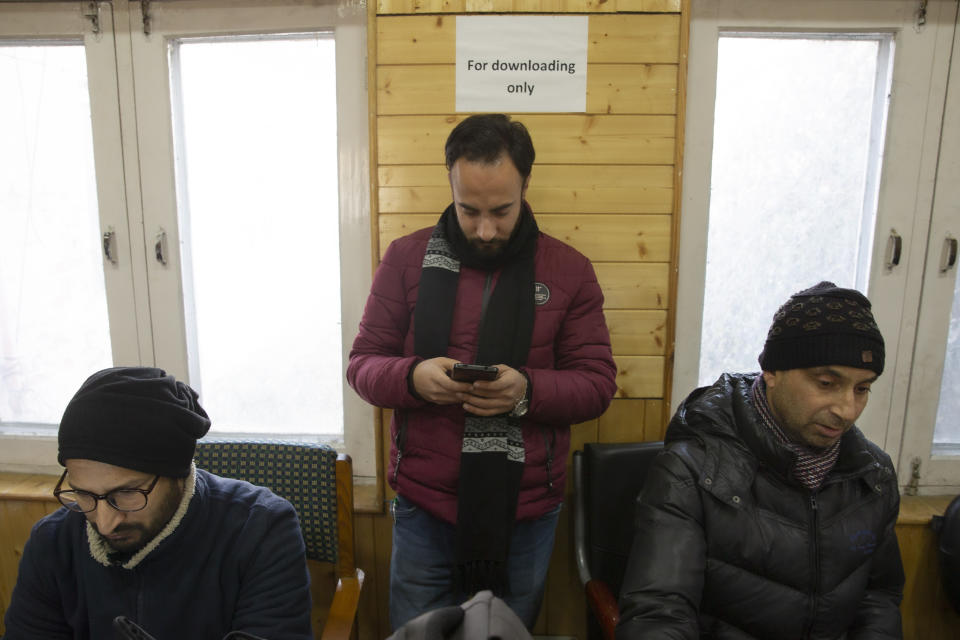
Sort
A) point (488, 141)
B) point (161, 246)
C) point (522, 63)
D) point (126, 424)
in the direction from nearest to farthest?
point (126, 424), point (488, 141), point (522, 63), point (161, 246)

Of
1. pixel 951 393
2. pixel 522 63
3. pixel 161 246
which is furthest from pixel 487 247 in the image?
pixel 951 393

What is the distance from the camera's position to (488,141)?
Answer: 129cm

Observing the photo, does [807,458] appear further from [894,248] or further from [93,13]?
[93,13]

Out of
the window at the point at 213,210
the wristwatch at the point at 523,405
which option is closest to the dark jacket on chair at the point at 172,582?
the wristwatch at the point at 523,405

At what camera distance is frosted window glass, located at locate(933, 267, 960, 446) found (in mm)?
2018

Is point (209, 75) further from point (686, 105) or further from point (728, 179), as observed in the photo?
point (728, 179)

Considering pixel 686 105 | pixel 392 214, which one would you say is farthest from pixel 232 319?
pixel 686 105

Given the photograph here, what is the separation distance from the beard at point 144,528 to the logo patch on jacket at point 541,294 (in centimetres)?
94

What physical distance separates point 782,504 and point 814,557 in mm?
133

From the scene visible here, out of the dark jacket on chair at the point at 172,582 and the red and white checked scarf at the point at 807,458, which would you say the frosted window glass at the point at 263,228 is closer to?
the dark jacket on chair at the point at 172,582

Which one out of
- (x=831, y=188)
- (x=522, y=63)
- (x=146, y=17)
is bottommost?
(x=831, y=188)

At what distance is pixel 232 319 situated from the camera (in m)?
2.16

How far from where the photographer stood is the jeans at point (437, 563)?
1493mm

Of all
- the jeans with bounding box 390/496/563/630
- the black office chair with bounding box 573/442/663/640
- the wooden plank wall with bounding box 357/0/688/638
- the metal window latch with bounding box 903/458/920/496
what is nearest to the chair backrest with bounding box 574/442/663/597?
the black office chair with bounding box 573/442/663/640
